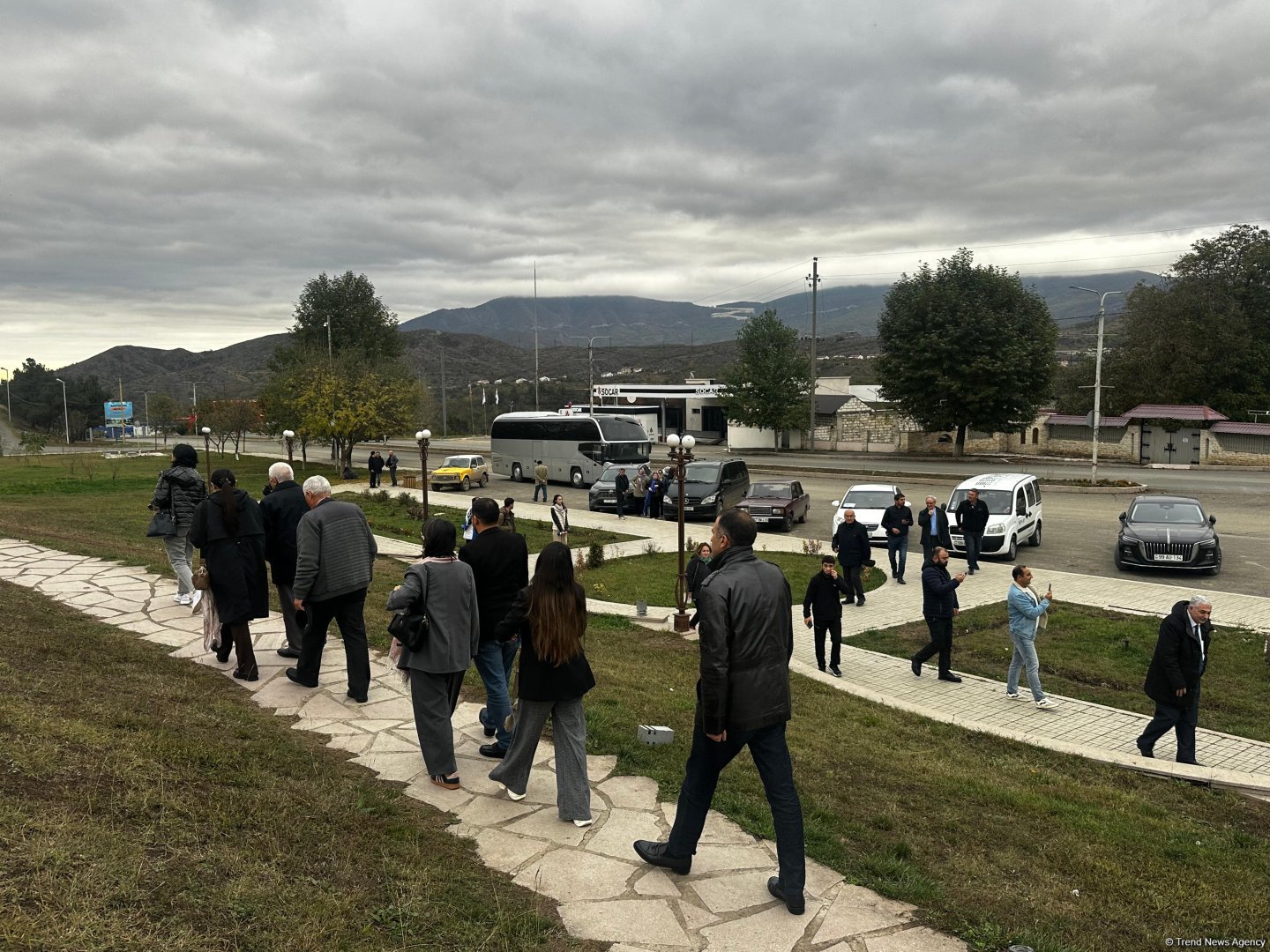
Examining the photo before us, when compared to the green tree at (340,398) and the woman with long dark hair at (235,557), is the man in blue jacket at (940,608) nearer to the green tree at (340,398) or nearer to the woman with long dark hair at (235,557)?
the woman with long dark hair at (235,557)

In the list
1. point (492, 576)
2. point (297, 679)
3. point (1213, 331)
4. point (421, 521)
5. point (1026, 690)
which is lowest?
point (1026, 690)

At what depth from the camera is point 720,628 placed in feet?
13.2

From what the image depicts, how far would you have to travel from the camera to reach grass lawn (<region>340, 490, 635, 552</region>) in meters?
20.6

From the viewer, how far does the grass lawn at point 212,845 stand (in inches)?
125

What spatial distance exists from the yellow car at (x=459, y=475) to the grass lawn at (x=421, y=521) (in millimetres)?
3580

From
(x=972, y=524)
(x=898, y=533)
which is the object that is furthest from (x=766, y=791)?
(x=972, y=524)

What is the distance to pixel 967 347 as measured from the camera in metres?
42.9

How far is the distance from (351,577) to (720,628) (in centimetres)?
339

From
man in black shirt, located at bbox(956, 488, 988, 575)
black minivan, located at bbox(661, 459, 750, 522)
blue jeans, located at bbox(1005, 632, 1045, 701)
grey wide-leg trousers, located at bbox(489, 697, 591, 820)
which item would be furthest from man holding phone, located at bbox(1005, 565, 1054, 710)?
black minivan, located at bbox(661, 459, 750, 522)

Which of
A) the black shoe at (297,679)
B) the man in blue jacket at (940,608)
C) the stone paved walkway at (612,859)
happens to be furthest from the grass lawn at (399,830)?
the man in blue jacket at (940,608)

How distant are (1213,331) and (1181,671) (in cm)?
4836

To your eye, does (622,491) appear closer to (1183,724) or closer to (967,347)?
(1183,724)

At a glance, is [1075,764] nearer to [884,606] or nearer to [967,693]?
[967,693]

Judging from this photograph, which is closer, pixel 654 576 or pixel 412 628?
pixel 412 628
